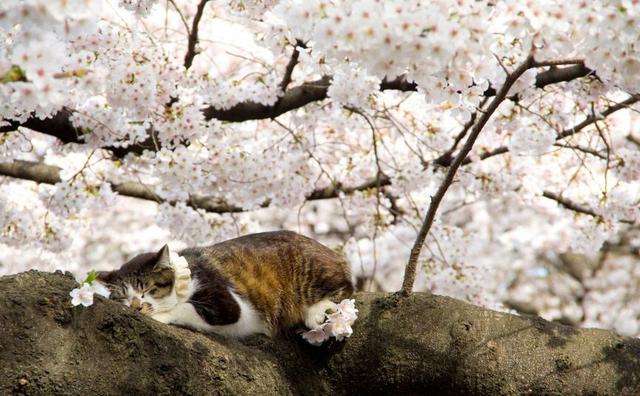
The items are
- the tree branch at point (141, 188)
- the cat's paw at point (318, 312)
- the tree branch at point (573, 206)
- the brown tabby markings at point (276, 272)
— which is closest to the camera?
the cat's paw at point (318, 312)

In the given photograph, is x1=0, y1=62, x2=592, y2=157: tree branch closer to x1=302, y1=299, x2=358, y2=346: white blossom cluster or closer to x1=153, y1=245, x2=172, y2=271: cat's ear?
x1=153, y1=245, x2=172, y2=271: cat's ear

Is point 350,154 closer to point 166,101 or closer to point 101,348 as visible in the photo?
point 166,101

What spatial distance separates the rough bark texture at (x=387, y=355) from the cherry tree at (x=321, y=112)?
0.27m

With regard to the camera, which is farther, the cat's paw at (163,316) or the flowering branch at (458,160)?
the cat's paw at (163,316)

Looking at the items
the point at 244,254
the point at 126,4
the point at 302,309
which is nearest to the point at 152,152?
the point at 126,4

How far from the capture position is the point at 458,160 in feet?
11.1

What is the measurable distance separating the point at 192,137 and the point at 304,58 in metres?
1.00

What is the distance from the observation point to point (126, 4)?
16.4 feet

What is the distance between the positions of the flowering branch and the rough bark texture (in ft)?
0.46

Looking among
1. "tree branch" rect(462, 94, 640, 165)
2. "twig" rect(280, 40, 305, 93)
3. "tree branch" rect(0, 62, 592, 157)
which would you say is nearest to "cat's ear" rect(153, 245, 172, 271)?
"tree branch" rect(0, 62, 592, 157)

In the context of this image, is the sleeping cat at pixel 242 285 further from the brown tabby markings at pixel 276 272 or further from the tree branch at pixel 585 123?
the tree branch at pixel 585 123

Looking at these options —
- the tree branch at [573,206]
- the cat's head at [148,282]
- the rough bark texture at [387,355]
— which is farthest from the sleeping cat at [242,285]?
the tree branch at [573,206]

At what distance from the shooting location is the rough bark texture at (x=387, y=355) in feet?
9.29

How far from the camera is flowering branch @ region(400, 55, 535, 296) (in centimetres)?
308
